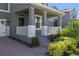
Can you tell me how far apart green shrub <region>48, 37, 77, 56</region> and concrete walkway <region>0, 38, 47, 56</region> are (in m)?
0.31

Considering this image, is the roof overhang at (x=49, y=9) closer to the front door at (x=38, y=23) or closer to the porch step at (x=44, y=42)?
the front door at (x=38, y=23)

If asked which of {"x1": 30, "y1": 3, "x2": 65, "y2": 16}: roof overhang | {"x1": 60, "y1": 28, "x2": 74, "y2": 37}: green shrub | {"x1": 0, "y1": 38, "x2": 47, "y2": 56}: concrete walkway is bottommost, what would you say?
{"x1": 0, "y1": 38, "x2": 47, "y2": 56}: concrete walkway

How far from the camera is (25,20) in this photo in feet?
32.0

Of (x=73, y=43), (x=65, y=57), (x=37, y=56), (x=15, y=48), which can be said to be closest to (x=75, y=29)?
(x=73, y=43)

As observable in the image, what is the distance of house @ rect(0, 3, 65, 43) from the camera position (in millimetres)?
9250

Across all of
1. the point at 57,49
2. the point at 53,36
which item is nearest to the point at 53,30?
the point at 53,36

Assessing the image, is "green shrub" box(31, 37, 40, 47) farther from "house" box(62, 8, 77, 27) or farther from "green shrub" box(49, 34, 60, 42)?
"house" box(62, 8, 77, 27)

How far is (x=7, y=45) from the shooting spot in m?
9.12

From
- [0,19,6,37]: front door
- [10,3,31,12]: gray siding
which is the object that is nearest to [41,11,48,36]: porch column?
[10,3,31,12]: gray siding

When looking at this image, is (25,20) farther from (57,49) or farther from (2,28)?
(57,49)

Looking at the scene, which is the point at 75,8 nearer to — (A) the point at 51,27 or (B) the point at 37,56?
(A) the point at 51,27

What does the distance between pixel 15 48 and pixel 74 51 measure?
2.11 m

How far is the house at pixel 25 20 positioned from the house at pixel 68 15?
13 centimetres

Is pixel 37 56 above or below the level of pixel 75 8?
below
